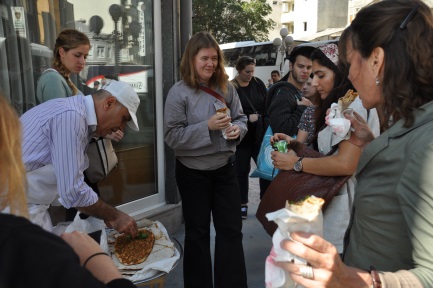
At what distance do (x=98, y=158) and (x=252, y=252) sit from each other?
2.41 metres

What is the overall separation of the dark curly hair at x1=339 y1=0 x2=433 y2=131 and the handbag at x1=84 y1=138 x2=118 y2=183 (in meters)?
1.92

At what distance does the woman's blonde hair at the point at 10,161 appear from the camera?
1062 mm

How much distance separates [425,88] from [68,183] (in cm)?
166

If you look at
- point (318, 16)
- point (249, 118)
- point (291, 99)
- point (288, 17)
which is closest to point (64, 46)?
point (291, 99)

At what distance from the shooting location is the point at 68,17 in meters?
4.11

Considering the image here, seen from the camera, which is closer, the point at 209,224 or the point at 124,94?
the point at 124,94

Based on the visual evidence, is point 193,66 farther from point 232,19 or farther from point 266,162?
point 232,19

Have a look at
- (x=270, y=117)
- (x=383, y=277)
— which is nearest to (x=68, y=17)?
(x=270, y=117)

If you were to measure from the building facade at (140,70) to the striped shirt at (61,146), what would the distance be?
2212 millimetres

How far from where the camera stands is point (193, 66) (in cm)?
324

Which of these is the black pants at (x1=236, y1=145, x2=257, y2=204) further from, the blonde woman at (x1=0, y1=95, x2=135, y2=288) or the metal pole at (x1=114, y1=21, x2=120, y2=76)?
the blonde woman at (x1=0, y1=95, x2=135, y2=288)

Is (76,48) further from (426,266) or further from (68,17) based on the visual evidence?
(426,266)

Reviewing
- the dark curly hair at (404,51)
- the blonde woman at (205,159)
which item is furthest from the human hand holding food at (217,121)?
the dark curly hair at (404,51)

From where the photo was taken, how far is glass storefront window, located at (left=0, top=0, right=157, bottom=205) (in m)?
3.58
